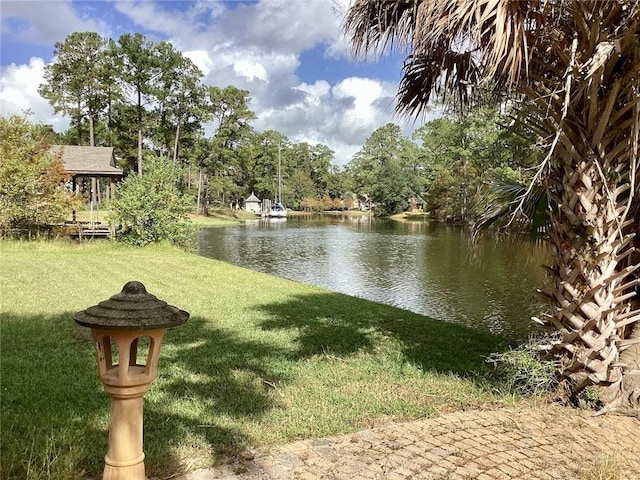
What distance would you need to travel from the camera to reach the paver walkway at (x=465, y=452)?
271 centimetres

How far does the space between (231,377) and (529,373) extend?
252cm

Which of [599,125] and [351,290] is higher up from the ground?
[599,125]

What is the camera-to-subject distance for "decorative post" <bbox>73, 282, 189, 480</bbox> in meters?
1.91

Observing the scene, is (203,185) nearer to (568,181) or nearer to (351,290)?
(351,290)

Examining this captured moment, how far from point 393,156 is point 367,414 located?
6172 centimetres

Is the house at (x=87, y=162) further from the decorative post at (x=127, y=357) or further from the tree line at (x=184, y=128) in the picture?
the decorative post at (x=127, y=357)

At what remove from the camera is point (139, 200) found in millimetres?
16750

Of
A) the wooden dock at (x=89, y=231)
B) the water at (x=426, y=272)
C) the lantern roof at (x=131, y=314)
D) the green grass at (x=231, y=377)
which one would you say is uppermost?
the lantern roof at (x=131, y=314)

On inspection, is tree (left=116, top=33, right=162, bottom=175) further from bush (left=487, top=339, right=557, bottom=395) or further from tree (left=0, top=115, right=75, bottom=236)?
bush (left=487, top=339, right=557, bottom=395)

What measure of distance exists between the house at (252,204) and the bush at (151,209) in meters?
40.2

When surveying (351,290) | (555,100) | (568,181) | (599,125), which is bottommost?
(351,290)

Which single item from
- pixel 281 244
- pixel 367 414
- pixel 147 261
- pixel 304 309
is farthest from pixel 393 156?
pixel 367 414

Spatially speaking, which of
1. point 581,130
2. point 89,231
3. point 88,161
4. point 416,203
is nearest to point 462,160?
point 416,203

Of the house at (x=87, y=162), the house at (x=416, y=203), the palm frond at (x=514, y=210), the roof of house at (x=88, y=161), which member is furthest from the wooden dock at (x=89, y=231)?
the house at (x=416, y=203)
